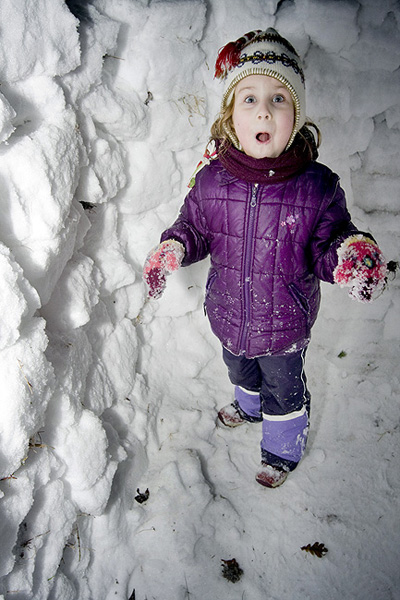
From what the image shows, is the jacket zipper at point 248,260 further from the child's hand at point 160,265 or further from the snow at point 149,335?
the snow at point 149,335

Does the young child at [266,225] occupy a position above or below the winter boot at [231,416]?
above

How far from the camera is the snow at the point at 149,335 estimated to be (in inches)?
52.9

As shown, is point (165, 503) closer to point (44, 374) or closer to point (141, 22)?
point (44, 374)

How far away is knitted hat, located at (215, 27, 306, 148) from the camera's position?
134 centimetres

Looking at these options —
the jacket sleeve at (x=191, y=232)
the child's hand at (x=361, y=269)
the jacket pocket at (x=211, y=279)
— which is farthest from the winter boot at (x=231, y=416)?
the child's hand at (x=361, y=269)

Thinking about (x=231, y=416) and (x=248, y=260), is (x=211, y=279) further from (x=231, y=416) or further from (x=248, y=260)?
(x=231, y=416)

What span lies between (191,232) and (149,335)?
2.85ft

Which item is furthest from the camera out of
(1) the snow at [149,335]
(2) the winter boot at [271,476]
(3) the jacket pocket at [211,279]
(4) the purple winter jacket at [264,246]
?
(2) the winter boot at [271,476]

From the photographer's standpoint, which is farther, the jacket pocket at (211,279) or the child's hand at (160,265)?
the jacket pocket at (211,279)

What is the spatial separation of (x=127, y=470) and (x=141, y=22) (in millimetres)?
1899

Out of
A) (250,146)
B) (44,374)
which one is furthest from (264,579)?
(250,146)

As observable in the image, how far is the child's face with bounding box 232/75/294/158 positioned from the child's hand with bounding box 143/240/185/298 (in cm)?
43

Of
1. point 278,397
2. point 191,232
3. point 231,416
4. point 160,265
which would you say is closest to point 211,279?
point 191,232

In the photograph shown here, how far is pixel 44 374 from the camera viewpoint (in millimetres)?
1379
